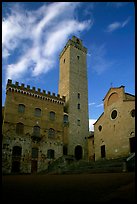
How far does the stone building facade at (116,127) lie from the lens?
27737mm

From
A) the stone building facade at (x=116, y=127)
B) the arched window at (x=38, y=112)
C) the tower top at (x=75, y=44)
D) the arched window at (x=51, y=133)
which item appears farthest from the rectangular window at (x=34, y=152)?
the tower top at (x=75, y=44)

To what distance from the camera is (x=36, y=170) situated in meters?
31.1

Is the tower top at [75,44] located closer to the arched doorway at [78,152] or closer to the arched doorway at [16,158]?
the arched doorway at [78,152]

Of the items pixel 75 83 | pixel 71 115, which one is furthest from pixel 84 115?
pixel 75 83

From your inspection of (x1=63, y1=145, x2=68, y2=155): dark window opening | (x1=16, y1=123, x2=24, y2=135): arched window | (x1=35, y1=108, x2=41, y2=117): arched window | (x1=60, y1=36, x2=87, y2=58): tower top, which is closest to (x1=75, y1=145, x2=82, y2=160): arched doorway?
(x1=63, y1=145, x2=68, y2=155): dark window opening

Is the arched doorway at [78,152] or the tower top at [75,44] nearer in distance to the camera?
the arched doorway at [78,152]

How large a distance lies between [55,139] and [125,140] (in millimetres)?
12382

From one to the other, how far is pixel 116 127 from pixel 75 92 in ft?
42.3

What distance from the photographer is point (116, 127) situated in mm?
30297

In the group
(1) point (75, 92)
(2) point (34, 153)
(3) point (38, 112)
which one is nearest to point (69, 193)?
(2) point (34, 153)

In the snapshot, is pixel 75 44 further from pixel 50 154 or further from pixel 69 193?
pixel 69 193

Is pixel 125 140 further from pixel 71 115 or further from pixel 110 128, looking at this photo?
pixel 71 115

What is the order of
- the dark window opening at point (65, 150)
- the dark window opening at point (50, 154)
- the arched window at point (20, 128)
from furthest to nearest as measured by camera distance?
the dark window opening at point (65, 150) < the dark window opening at point (50, 154) < the arched window at point (20, 128)

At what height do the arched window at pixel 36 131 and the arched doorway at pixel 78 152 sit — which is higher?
the arched window at pixel 36 131
